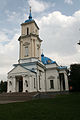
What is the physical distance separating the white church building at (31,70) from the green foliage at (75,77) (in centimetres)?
271

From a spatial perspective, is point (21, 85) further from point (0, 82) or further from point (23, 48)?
point (0, 82)

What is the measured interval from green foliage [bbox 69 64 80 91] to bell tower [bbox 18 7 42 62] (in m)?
13.8

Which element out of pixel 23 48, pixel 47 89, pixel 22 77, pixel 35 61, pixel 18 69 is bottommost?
pixel 47 89

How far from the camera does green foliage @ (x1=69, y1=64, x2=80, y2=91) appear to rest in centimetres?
3934

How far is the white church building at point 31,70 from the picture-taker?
28.5 meters

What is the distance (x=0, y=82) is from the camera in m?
69.9

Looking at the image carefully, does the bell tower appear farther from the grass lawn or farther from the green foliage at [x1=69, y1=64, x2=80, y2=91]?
the grass lawn

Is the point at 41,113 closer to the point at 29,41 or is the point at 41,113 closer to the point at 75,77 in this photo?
the point at 29,41

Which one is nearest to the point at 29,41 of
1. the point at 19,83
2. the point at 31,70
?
the point at 31,70

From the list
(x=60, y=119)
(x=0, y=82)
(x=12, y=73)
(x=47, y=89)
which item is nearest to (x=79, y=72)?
(x=47, y=89)

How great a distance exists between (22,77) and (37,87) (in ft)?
14.0

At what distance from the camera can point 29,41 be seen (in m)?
34.2

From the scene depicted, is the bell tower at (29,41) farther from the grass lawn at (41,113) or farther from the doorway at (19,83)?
the grass lawn at (41,113)

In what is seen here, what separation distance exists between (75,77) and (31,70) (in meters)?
16.8
